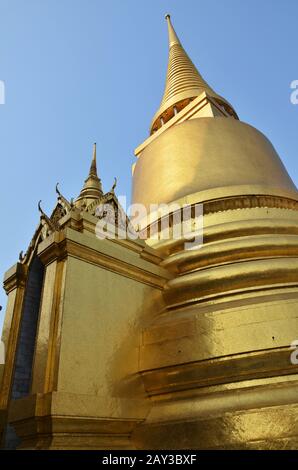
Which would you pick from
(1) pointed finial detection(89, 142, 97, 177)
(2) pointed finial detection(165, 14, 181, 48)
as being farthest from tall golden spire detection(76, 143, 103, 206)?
(2) pointed finial detection(165, 14, 181, 48)

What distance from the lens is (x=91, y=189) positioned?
5672mm

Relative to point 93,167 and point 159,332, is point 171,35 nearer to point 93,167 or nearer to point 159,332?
point 93,167

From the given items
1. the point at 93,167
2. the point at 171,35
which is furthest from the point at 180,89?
the point at 171,35

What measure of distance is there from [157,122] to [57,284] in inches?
251

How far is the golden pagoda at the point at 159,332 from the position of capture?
2.45 m

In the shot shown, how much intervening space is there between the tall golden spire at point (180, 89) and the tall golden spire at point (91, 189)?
2.85 meters

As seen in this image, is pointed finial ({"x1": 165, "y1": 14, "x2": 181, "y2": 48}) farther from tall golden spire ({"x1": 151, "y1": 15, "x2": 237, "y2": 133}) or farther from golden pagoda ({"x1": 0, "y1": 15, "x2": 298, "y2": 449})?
golden pagoda ({"x1": 0, "y1": 15, "x2": 298, "y2": 449})

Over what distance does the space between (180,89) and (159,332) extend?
6687 mm

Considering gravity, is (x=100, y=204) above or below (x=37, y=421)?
above

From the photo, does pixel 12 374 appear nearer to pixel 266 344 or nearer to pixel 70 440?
pixel 70 440

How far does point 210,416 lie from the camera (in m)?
2.52

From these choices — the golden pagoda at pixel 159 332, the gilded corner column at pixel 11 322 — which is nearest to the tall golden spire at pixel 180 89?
the golden pagoda at pixel 159 332

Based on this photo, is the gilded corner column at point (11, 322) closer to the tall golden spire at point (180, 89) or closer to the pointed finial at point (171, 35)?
the tall golden spire at point (180, 89)
